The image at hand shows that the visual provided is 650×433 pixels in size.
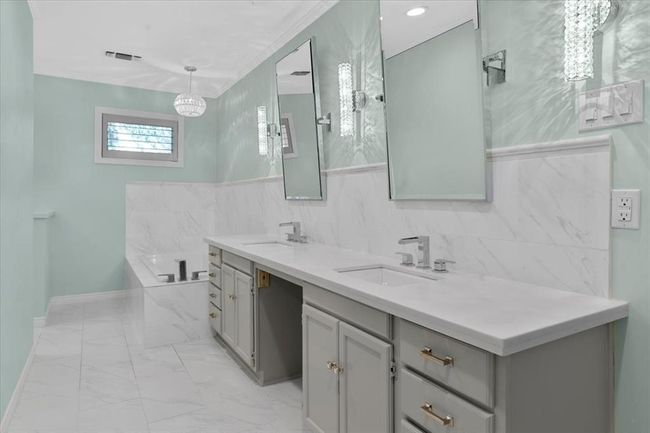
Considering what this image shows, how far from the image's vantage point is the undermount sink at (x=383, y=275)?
1960 mm

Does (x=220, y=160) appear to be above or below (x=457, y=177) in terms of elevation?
above

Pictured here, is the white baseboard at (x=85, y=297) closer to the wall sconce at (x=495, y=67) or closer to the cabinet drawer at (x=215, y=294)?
the cabinet drawer at (x=215, y=294)

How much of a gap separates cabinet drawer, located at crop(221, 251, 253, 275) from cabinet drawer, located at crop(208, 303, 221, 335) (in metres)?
0.46

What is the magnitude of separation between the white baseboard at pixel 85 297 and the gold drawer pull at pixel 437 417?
4.31 m

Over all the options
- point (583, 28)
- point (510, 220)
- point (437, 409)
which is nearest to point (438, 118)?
point (510, 220)

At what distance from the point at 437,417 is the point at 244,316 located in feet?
5.69

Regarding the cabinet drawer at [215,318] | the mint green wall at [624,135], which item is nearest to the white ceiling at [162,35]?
the mint green wall at [624,135]

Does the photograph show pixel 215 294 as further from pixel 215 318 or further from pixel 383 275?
pixel 383 275

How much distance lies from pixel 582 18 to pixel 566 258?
0.80 metres

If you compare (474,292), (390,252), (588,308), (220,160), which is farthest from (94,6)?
(588,308)

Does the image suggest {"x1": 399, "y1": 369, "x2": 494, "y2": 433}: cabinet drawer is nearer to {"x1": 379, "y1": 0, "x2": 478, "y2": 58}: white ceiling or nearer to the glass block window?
{"x1": 379, "y1": 0, "x2": 478, "y2": 58}: white ceiling

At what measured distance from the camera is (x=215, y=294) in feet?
10.7

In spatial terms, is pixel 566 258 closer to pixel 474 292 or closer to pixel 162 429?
pixel 474 292

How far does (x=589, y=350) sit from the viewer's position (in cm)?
126
